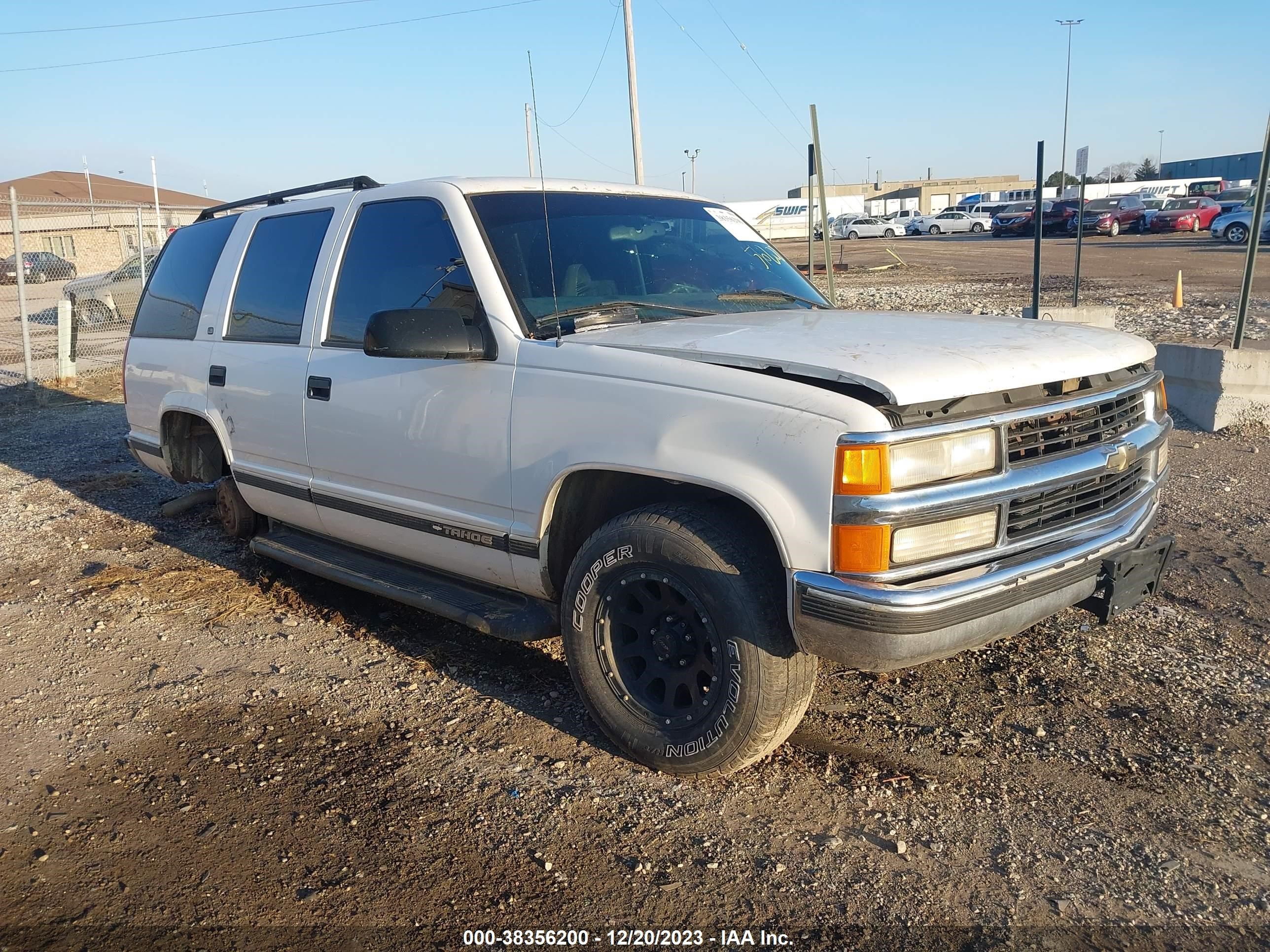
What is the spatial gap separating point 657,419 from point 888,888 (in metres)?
1.48

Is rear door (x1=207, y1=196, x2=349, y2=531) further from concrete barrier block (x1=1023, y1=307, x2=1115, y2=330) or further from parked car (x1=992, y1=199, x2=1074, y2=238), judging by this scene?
parked car (x1=992, y1=199, x2=1074, y2=238)

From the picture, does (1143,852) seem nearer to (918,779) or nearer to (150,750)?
(918,779)

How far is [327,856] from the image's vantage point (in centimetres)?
297

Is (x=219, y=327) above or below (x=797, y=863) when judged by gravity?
above

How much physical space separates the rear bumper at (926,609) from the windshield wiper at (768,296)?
1.71m

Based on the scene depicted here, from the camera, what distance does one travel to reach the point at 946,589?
2.78m

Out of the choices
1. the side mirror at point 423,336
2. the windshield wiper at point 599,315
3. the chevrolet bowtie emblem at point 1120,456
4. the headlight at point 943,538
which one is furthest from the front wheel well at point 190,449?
the chevrolet bowtie emblem at point 1120,456

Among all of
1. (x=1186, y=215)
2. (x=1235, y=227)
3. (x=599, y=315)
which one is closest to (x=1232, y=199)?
(x=1186, y=215)

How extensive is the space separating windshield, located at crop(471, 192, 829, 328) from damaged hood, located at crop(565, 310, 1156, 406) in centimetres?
23

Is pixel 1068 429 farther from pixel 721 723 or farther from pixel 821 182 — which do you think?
pixel 821 182

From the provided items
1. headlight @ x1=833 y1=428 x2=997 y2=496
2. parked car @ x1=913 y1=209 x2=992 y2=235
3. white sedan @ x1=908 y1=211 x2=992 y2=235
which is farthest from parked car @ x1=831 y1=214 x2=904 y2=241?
headlight @ x1=833 y1=428 x2=997 y2=496

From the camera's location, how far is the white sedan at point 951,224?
53750 mm

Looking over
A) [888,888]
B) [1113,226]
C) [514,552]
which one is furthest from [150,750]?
[1113,226]

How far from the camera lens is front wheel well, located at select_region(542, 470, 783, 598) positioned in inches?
129
